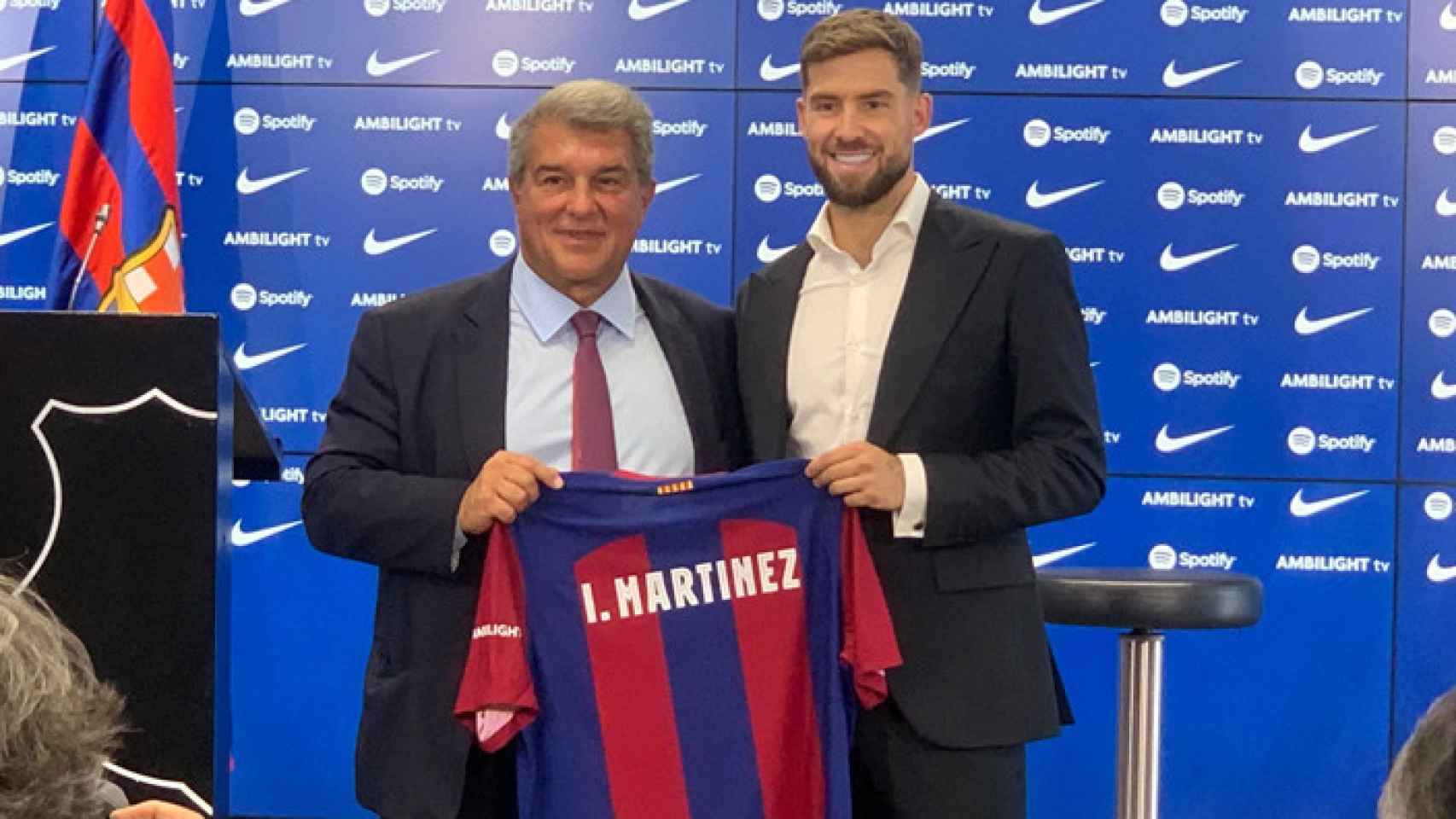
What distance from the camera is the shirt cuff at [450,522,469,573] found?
2719 millimetres

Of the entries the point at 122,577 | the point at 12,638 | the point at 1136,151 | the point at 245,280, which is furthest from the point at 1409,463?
the point at 12,638

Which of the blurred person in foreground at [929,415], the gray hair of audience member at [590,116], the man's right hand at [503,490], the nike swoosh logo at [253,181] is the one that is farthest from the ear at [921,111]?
the nike swoosh logo at [253,181]

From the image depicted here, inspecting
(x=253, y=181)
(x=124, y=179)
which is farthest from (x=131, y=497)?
(x=253, y=181)

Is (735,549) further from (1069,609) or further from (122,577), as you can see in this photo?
(1069,609)

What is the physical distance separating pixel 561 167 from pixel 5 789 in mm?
1951

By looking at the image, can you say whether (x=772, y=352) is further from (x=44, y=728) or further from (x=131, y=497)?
(x=44, y=728)

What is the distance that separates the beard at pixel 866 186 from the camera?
2869 millimetres

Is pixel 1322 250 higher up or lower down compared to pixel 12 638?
higher up

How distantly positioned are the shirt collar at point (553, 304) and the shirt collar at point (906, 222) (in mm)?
335

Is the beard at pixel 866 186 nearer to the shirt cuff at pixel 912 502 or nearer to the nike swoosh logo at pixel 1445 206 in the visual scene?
the shirt cuff at pixel 912 502


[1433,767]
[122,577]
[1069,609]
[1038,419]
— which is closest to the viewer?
[1433,767]

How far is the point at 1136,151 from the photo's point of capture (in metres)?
5.07

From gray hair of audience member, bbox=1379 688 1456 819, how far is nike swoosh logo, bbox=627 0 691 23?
430 cm

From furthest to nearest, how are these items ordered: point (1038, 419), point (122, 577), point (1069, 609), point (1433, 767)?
point (1069, 609) → point (1038, 419) → point (122, 577) → point (1433, 767)
